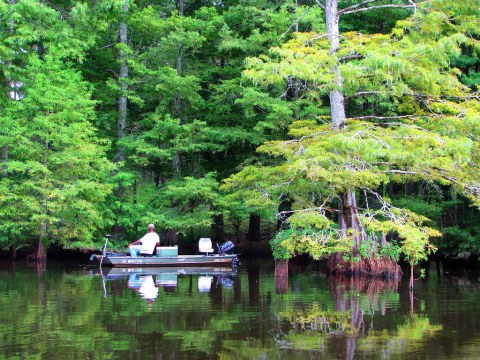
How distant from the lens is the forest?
14.8 m

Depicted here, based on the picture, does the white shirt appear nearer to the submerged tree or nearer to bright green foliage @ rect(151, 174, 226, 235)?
bright green foliage @ rect(151, 174, 226, 235)

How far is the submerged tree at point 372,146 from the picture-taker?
14164 millimetres

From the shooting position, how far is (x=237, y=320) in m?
8.60

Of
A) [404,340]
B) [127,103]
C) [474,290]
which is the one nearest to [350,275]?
[474,290]

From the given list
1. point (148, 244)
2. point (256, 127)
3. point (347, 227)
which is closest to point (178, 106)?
point (256, 127)

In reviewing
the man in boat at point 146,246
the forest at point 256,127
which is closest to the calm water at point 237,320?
the forest at point 256,127

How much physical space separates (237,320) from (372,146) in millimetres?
6559

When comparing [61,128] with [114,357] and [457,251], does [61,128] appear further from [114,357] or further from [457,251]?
[114,357]

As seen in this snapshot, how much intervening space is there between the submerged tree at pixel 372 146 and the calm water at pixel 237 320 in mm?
1265

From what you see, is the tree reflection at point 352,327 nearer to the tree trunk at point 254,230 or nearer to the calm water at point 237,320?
the calm water at point 237,320

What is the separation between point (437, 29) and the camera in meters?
16.3

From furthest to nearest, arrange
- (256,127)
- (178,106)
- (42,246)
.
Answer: (178,106)
(42,246)
(256,127)

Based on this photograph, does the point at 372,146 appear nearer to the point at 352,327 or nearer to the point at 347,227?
the point at 347,227

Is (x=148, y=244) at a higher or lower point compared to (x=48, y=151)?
Answer: lower
